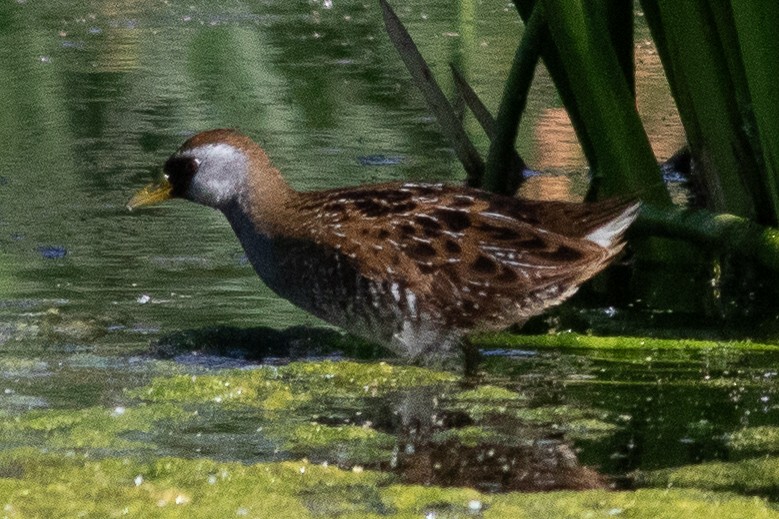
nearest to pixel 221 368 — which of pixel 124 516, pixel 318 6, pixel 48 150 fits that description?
pixel 124 516

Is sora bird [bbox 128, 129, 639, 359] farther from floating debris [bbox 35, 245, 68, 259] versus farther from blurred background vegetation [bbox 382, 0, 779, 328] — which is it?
floating debris [bbox 35, 245, 68, 259]

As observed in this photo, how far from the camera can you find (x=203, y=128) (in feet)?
25.9

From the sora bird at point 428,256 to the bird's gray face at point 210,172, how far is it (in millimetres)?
252

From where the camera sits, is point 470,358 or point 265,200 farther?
point 265,200

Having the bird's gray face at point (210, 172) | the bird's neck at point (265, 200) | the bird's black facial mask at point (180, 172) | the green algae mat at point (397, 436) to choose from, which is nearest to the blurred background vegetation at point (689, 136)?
the green algae mat at point (397, 436)

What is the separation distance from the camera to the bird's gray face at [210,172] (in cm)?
537

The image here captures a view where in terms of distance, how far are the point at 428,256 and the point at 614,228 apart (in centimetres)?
57


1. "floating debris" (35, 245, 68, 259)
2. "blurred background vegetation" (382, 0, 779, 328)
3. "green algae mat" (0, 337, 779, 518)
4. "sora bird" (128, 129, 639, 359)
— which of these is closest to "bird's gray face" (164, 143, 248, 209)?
"sora bird" (128, 129, 639, 359)

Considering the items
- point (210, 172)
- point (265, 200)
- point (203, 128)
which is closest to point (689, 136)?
point (265, 200)

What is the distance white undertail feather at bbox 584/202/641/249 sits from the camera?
4965 mm

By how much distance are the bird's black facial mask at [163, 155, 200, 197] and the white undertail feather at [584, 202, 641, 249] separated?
1.32 metres

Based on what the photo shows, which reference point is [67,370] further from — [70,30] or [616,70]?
[70,30]

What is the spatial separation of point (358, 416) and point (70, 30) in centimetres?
704

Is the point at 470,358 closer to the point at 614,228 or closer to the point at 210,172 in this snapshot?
the point at 614,228
